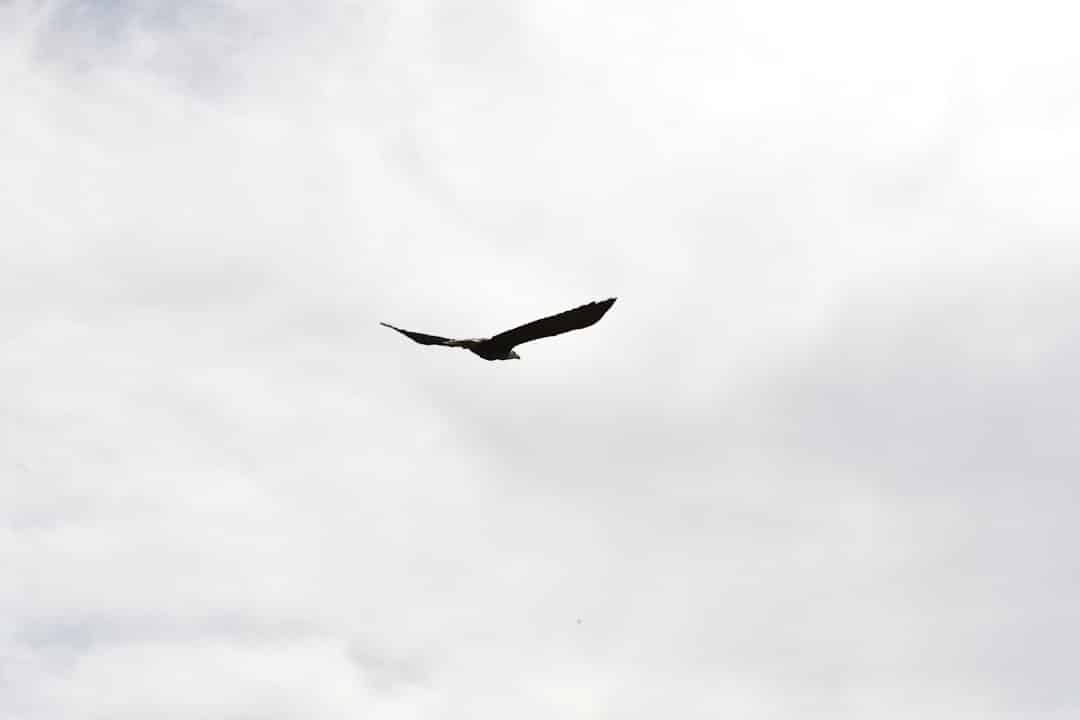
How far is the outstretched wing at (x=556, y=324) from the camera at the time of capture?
25.8 m

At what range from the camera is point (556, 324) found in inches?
1050

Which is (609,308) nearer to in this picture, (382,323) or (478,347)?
(478,347)

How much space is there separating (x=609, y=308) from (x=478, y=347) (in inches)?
179

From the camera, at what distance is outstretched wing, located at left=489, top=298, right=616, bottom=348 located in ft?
84.8

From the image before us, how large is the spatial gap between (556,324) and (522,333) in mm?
1164

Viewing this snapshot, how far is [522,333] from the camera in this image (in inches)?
1085

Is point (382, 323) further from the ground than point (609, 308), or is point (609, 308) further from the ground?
point (382, 323)

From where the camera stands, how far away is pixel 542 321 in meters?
26.5

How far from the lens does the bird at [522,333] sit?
26000mm

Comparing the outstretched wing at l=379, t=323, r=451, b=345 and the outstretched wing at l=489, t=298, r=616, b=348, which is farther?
the outstretched wing at l=379, t=323, r=451, b=345

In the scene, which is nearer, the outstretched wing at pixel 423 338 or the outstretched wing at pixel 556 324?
the outstretched wing at pixel 556 324

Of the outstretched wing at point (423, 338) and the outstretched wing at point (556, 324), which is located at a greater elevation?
the outstretched wing at point (423, 338)

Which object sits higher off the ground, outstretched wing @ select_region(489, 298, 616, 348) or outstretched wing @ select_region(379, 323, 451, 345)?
outstretched wing @ select_region(379, 323, 451, 345)

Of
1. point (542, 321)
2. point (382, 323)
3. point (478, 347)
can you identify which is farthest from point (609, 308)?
point (382, 323)
